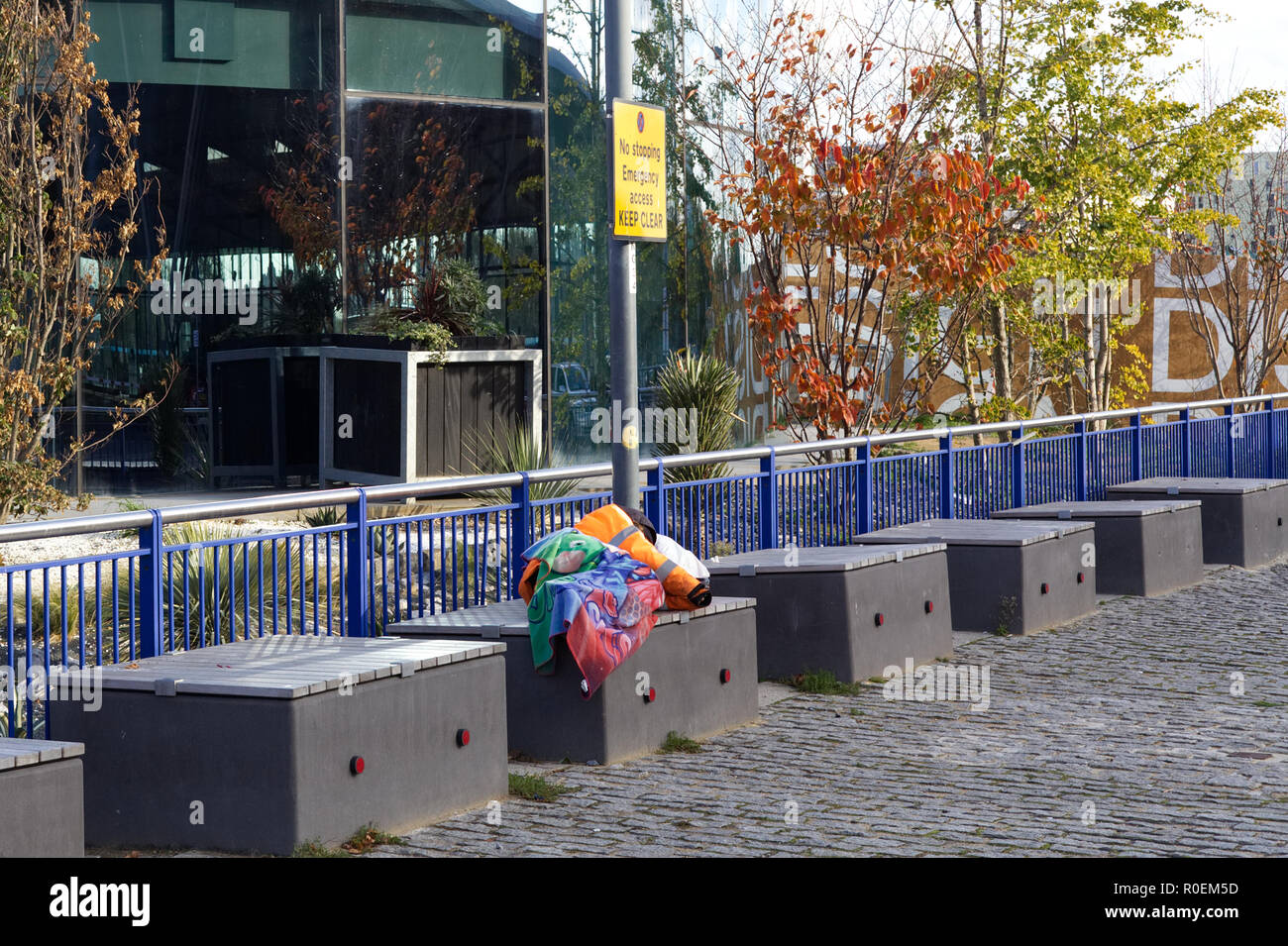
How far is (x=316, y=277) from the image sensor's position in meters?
17.0

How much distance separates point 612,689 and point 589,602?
43cm

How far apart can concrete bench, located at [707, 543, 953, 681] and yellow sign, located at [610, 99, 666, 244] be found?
2.19 m

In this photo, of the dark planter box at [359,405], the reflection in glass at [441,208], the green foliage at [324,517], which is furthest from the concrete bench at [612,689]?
the reflection in glass at [441,208]

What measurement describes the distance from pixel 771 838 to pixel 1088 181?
1600 cm

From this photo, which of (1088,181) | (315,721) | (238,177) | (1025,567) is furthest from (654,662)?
(1088,181)

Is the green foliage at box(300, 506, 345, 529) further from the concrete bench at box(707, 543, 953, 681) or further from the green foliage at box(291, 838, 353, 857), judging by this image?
the green foliage at box(291, 838, 353, 857)

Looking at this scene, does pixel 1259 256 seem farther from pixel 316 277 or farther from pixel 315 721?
pixel 315 721

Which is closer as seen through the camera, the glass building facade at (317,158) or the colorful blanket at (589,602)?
the colorful blanket at (589,602)

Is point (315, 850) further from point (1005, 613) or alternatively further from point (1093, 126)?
point (1093, 126)

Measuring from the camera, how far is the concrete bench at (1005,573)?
36.4 ft

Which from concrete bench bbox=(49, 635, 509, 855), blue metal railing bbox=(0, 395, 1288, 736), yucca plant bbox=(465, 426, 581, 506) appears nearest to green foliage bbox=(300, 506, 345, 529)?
blue metal railing bbox=(0, 395, 1288, 736)

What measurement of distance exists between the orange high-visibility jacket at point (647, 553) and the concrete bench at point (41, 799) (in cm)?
307

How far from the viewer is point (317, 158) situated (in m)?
17.0

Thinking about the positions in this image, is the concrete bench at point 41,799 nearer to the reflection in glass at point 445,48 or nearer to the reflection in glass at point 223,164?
the reflection in glass at point 223,164
